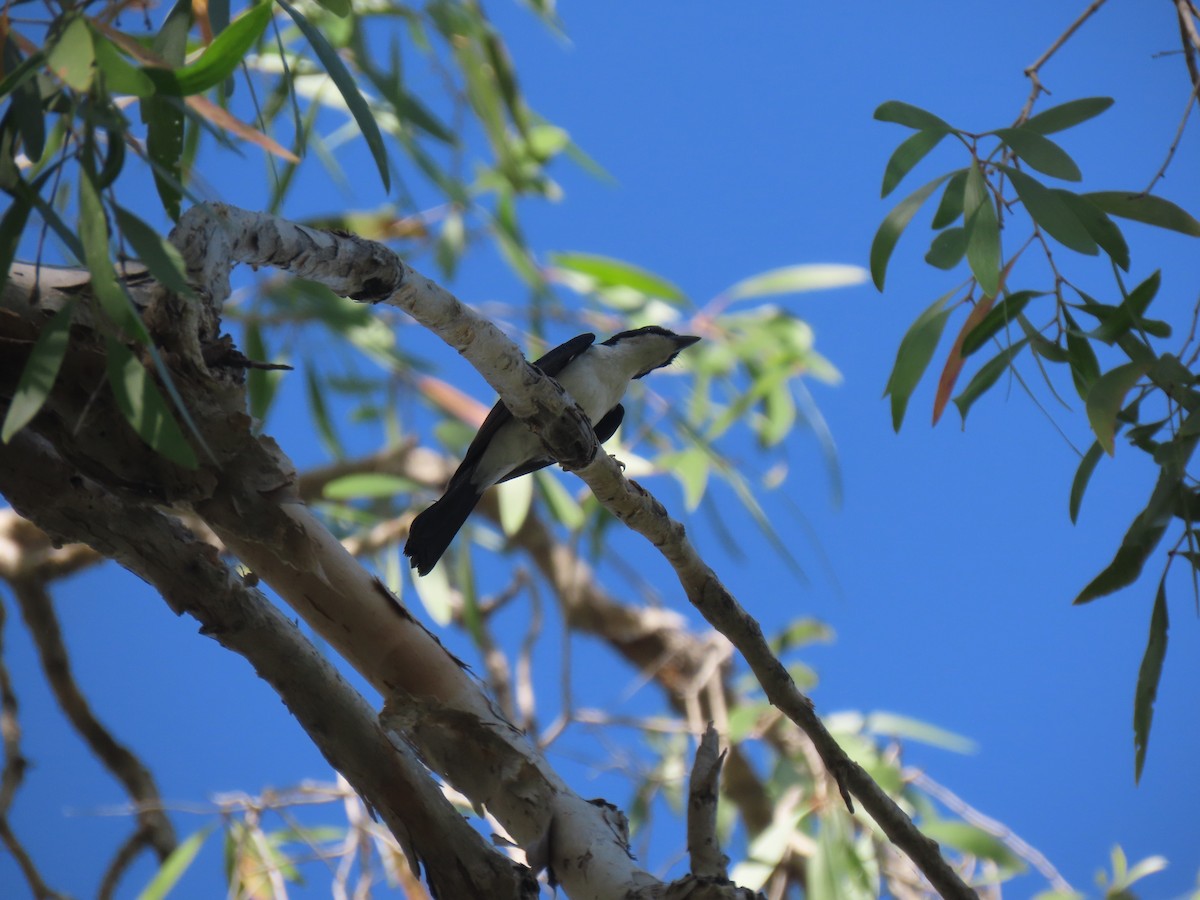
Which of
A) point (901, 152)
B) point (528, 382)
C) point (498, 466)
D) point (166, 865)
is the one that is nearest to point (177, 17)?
point (528, 382)

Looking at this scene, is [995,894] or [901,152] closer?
[901,152]

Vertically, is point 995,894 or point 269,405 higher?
point 269,405

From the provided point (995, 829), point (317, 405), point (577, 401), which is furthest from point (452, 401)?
point (995, 829)

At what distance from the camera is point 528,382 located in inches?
55.8

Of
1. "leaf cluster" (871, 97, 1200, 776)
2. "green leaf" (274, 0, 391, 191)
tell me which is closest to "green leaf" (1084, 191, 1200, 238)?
"leaf cluster" (871, 97, 1200, 776)

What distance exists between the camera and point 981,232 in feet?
4.47

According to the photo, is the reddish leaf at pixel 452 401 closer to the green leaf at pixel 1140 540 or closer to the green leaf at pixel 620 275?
the green leaf at pixel 620 275

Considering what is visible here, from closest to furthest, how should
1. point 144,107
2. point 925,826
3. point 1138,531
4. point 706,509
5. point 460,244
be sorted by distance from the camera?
point 144,107
point 1138,531
point 925,826
point 706,509
point 460,244

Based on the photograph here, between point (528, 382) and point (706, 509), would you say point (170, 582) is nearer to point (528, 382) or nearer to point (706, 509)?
point (528, 382)

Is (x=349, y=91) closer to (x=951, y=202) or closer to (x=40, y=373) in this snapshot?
(x=40, y=373)

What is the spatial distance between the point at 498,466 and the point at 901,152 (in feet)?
4.05

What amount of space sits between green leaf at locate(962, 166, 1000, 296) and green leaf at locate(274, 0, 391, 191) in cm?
67

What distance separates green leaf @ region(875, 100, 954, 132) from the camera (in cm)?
135

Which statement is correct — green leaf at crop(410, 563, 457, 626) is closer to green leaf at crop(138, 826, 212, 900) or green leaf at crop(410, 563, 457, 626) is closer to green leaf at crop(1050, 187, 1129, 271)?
green leaf at crop(138, 826, 212, 900)
